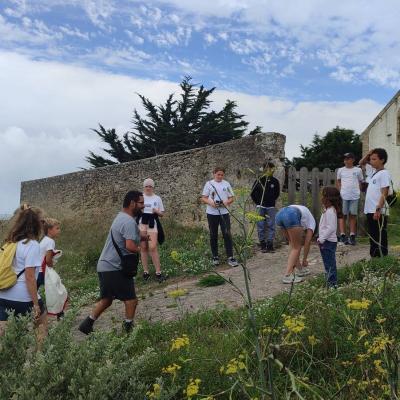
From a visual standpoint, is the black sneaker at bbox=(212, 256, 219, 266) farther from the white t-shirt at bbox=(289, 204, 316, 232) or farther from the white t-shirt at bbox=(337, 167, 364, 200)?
the white t-shirt at bbox=(337, 167, 364, 200)

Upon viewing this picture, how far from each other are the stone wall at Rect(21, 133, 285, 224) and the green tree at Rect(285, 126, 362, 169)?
1742cm

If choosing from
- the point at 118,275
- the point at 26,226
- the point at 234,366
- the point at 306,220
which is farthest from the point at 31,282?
the point at 306,220

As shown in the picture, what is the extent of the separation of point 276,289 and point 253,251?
299cm

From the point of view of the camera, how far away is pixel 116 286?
17.0 ft

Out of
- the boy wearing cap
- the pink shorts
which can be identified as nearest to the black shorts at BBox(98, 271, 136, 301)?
the pink shorts

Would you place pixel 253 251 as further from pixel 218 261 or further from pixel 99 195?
pixel 99 195

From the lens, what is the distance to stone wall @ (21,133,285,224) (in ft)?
32.7

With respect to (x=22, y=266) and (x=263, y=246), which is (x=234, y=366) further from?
(x=263, y=246)

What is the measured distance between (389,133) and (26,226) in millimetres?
26381

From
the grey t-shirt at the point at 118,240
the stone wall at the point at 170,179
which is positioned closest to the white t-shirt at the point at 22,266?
the grey t-shirt at the point at 118,240

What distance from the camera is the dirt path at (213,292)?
5.95 m

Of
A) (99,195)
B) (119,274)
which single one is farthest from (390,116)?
(119,274)

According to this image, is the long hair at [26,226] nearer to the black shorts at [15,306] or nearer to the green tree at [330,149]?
the black shorts at [15,306]

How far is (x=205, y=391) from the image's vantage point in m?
3.51
